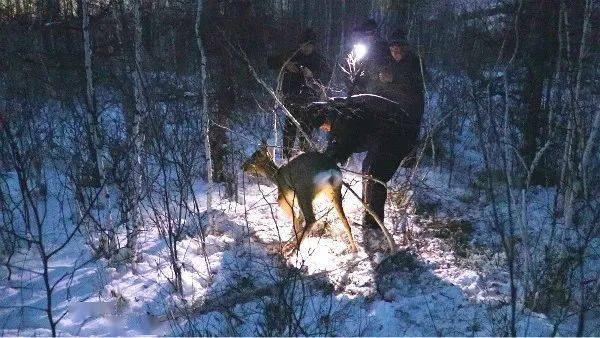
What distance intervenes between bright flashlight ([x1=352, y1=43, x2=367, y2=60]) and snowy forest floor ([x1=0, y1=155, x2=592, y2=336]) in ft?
6.22

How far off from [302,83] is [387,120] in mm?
2017

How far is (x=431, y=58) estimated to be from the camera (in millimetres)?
15570

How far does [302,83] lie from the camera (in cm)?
657

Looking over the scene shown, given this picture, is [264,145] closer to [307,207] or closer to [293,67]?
[307,207]

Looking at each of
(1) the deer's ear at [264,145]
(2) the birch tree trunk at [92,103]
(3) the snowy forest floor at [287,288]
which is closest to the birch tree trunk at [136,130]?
(2) the birch tree trunk at [92,103]

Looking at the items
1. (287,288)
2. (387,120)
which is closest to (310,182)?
(387,120)

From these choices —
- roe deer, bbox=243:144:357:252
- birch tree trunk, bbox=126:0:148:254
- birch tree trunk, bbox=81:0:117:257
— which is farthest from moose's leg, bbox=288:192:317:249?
birch tree trunk, bbox=81:0:117:257

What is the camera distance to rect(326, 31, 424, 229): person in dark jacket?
4.92 metres

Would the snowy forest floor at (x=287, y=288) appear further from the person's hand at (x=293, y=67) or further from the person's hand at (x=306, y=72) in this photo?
the person's hand at (x=293, y=67)

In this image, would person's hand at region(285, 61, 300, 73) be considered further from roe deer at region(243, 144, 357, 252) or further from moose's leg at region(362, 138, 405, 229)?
roe deer at region(243, 144, 357, 252)

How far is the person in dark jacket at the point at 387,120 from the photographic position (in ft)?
16.1

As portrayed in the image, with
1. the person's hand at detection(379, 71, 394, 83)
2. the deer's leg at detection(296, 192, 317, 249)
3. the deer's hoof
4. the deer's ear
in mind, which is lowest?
the deer's hoof

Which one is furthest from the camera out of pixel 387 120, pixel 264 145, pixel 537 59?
pixel 537 59

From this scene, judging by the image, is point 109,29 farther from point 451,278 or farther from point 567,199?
point 567,199
